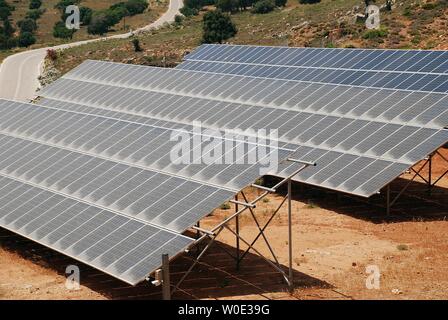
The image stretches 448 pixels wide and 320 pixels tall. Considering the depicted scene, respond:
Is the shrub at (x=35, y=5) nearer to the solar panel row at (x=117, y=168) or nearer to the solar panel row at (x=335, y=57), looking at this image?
the solar panel row at (x=335, y=57)

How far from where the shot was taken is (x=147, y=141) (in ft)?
104

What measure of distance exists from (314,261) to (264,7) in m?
91.7

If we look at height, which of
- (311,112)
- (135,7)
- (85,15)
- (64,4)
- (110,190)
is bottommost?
(64,4)

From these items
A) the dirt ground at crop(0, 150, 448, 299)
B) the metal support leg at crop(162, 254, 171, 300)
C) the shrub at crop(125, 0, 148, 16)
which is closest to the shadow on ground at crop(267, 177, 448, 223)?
the dirt ground at crop(0, 150, 448, 299)

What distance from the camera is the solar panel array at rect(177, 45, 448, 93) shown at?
157 ft

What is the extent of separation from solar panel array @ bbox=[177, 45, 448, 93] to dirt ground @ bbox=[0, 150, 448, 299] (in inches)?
498

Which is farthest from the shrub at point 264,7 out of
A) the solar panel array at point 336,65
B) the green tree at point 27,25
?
the solar panel array at point 336,65

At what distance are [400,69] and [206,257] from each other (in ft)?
89.2

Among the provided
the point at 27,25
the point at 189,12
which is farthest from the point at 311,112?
the point at 27,25

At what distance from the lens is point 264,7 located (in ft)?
380

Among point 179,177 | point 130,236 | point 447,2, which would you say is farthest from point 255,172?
point 447,2

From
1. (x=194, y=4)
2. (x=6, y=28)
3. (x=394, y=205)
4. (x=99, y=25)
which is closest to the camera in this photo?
(x=394, y=205)

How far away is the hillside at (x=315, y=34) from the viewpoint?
7700cm

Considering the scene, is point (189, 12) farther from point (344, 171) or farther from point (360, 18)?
point (344, 171)
